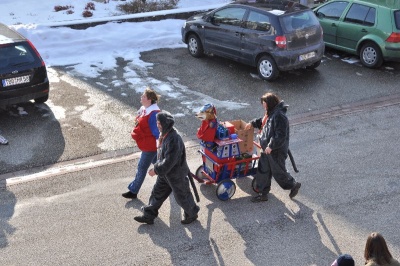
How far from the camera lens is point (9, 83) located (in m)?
11.4

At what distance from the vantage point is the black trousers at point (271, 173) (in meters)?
8.63

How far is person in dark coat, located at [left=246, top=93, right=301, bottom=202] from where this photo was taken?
27.6 ft

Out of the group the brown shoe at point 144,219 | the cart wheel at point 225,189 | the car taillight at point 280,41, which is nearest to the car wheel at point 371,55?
the car taillight at point 280,41

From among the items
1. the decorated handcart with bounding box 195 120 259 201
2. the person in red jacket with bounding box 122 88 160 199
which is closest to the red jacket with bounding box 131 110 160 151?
the person in red jacket with bounding box 122 88 160 199

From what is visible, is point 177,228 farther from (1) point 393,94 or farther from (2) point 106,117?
(1) point 393,94

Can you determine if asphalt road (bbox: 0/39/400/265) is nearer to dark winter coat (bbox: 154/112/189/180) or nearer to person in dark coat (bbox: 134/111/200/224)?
person in dark coat (bbox: 134/111/200/224)

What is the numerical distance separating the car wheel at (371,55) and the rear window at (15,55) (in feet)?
25.1

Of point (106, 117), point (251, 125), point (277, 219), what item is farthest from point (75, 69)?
point (277, 219)

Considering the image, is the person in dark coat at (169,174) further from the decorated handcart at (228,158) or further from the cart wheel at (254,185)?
the cart wheel at (254,185)

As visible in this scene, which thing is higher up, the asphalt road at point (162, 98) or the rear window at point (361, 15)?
the rear window at point (361, 15)

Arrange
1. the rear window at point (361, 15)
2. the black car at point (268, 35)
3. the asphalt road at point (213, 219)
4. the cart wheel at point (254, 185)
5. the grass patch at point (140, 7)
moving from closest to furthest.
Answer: the asphalt road at point (213, 219)
the cart wheel at point (254, 185)
the black car at point (268, 35)
the rear window at point (361, 15)
the grass patch at point (140, 7)

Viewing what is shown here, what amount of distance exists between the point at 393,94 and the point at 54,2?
11383 mm

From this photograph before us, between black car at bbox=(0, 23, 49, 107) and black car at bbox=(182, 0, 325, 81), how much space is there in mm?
4588

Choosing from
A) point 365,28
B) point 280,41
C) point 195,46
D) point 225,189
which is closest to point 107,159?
point 225,189
